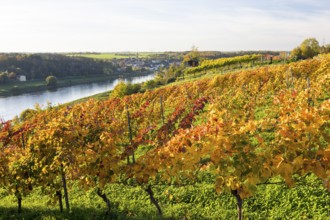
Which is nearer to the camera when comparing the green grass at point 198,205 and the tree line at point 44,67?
the green grass at point 198,205

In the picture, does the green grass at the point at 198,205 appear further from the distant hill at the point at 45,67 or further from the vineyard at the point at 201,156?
the distant hill at the point at 45,67

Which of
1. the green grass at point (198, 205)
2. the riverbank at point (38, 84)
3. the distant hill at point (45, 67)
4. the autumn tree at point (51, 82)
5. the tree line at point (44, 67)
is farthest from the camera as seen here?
the distant hill at point (45, 67)

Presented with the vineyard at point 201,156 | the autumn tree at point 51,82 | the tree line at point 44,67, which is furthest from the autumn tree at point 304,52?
the tree line at point 44,67

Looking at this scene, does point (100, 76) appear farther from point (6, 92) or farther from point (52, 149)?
point (52, 149)

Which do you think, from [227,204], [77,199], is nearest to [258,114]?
[227,204]

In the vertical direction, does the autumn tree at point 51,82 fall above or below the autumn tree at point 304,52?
below

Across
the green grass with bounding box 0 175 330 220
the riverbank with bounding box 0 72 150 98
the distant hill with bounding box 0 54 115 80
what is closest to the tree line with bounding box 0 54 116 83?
the distant hill with bounding box 0 54 115 80

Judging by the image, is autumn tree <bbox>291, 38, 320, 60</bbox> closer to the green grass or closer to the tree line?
the green grass

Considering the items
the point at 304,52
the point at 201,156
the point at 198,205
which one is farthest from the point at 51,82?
the point at 201,156

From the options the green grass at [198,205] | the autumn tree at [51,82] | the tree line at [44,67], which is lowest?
the green grass at [198,205]

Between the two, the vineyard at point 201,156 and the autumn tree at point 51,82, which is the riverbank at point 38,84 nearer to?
the autumn tree at point 51,82

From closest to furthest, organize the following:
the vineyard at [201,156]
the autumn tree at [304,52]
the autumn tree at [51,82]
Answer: the vineyard at [201,156], the autumn tree at [304,52], the autumn tree at [51,82]

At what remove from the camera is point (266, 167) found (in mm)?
4336

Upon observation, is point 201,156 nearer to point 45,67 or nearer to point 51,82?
point 51,82
